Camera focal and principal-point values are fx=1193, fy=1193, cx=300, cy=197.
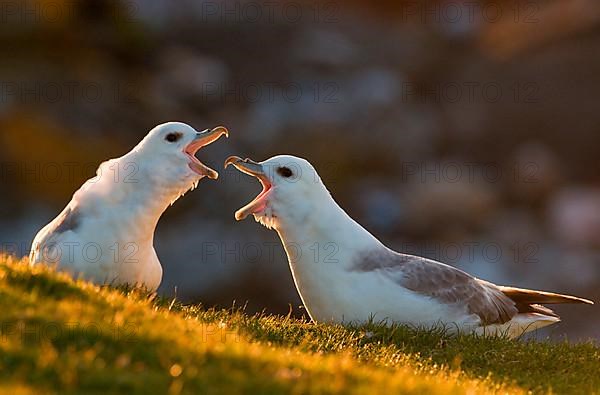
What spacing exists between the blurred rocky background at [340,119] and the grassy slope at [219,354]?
16.2 metres

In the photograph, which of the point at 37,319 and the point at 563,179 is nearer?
the point at 37,319

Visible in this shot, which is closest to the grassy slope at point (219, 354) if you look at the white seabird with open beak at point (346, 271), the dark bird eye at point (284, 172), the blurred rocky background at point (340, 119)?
the white seabird with open beak at point (346, 271)

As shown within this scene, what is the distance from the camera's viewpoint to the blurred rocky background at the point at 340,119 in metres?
28.1

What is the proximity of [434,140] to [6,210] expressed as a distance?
46.3 feet

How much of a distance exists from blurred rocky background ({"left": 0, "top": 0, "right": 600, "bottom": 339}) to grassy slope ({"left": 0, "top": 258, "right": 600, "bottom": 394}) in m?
16.2

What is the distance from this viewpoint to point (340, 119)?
36094mm

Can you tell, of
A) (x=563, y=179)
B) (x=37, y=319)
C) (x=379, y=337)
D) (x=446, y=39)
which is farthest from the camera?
(x=446, y=39)

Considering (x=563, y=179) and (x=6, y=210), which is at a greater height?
(x=563, y=179)

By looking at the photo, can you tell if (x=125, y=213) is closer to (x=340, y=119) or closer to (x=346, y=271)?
(x=346, y=271)

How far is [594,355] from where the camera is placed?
32.6ft

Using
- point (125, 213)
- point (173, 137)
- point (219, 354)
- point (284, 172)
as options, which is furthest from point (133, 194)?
point (219, 354)

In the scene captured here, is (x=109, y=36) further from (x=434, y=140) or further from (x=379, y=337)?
(x=379, y=337)

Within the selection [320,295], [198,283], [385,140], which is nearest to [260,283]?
[198,283]

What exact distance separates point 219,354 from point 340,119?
97.1 ft
